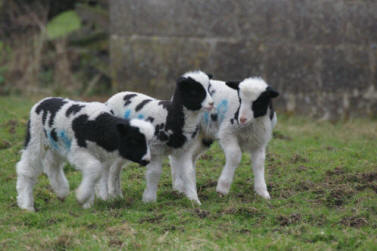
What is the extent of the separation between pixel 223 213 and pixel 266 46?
7688 mm

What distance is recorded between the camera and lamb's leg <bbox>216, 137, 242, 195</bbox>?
859cm

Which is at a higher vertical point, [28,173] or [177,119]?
[177,119]

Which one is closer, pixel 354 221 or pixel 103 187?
pixel 354 221

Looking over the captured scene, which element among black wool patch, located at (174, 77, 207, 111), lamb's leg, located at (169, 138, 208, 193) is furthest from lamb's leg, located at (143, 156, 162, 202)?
black wool patch, located at (174, 77, 207, 111)

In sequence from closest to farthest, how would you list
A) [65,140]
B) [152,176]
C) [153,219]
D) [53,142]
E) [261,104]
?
1. [153,219]
2. [65,140]
3. [53,142]
4. [152,176]
5. [261,104]

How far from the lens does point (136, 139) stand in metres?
7.39

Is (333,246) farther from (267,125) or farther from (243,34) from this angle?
(243,34)

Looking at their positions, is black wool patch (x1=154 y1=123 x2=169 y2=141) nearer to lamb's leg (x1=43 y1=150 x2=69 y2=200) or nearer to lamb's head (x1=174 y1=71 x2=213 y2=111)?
lamb's head (x1=174 y1=71 x2=213 y2=111)

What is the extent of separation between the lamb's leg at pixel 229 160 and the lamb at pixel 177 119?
497mm

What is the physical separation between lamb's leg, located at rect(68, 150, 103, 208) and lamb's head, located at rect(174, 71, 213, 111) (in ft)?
4.27

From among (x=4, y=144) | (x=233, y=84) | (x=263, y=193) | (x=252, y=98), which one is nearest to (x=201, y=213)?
(x=263, y=193)

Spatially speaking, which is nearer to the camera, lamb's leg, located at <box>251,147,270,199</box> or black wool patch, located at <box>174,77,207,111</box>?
black wool patch, located at <box>174,77,207,111</box>

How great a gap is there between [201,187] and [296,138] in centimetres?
378

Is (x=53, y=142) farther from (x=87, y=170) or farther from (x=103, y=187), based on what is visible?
(x=103, y=187)
